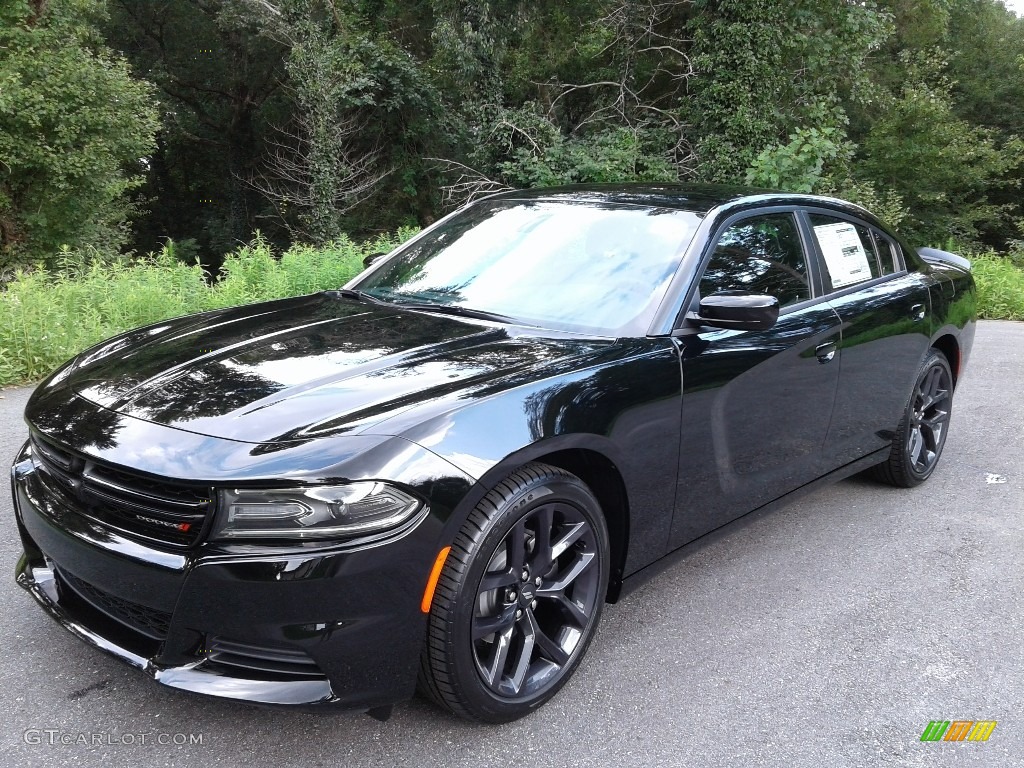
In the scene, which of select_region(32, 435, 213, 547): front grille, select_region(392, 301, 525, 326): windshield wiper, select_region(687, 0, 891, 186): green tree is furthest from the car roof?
select_region(687, 0, 891, 186): green tree

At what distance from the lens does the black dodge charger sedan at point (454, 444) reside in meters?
2.05

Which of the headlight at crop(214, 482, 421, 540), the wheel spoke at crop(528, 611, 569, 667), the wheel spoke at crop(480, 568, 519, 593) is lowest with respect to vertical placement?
the wheel spoke at crop(528, 611, 569, 667)

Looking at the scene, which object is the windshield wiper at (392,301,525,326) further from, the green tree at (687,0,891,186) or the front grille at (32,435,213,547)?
the green tree at (687,0,891,186)

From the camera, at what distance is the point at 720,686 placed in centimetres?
273

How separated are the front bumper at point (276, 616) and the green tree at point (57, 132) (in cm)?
1936

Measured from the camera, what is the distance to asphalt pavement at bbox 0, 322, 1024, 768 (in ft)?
7.63

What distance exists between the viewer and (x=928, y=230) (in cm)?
2797

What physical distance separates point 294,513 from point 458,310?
136 centimetres

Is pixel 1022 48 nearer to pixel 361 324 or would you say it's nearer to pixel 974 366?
pixel 974 366

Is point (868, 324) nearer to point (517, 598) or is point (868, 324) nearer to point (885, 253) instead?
point (885, 253)

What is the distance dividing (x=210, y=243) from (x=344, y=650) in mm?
30773

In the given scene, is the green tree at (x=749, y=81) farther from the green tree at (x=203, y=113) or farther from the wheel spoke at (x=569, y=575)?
the wheel spoke at (x=569, y=575)

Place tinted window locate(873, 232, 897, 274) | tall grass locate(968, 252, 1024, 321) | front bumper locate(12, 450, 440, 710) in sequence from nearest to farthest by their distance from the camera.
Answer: front bumper locate(12, 450, 440, 710), tinted window locate(873, 232, 897, 274), tall grass locate(968, 252, 1024, 321)

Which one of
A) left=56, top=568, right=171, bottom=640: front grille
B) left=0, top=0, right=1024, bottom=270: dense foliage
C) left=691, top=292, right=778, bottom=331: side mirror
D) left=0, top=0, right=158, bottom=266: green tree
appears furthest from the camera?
left=0, top=0, right=158, bottom=266: green tree
